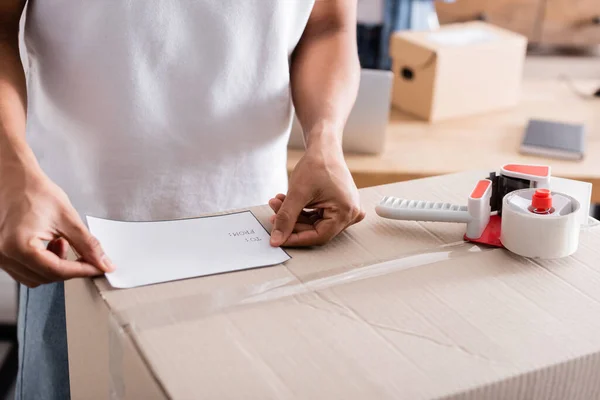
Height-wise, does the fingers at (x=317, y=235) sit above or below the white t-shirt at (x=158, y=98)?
below

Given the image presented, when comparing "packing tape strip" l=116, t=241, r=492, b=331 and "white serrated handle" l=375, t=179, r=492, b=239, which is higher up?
"white serrated handle" l=375, t=179, r=492, b=239

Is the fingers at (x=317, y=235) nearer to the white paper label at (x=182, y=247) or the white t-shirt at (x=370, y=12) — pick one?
the white paper label at (x=182, y=247)

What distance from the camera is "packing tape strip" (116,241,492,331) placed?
28.2 inches

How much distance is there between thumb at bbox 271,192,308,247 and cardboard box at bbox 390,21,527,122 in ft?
3.31

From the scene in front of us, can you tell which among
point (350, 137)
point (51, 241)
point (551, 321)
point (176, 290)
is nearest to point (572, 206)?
point (551, 321)

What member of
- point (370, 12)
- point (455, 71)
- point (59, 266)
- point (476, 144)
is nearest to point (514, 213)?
point (59, 266)

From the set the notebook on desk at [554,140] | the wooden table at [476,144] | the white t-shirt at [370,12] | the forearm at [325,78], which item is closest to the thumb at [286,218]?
the forearm at [325,78]

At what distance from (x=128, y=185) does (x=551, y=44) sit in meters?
1.74

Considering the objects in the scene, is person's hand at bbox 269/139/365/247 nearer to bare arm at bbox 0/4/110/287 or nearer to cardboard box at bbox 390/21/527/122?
bare arm at bbox 0/4/110/287

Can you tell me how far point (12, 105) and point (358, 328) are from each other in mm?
480

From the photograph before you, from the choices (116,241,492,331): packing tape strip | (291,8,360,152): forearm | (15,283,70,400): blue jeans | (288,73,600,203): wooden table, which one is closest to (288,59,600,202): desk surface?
(288,73,600,203): wooden table

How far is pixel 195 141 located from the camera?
3.46 feet

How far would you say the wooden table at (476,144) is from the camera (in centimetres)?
159

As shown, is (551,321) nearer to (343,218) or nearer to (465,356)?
(465,356)
